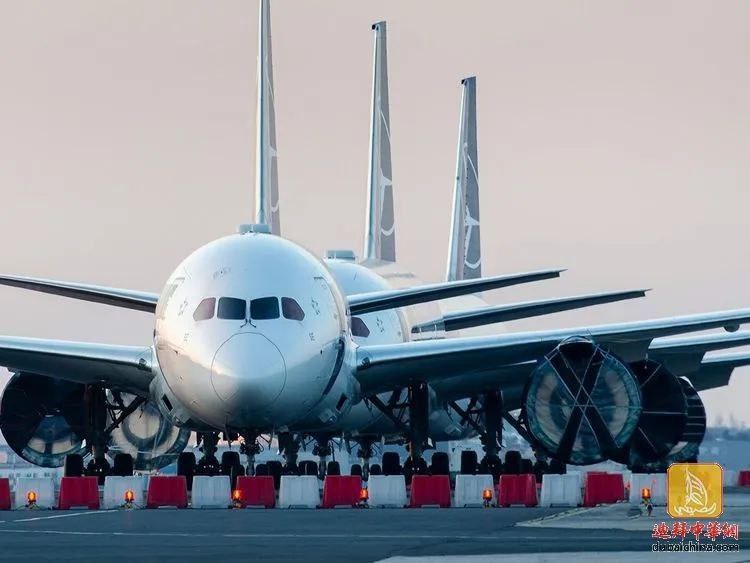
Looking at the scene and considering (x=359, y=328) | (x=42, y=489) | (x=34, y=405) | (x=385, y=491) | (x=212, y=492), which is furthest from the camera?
(x=34, y=405)

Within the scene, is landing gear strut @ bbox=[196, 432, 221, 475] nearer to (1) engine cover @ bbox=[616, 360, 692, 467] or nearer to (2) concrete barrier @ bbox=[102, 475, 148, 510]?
(2) concrete barrier @ bbox=[102, 475, 148, 510]

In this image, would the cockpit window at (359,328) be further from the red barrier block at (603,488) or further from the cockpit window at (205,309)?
the red barrier block at (603,488)

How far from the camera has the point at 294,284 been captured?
32656mm

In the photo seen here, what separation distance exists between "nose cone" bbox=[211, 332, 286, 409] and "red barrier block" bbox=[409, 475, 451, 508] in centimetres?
303

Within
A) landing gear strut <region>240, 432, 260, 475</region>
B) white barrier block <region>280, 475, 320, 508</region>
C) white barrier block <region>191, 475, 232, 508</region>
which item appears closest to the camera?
white barrier block <region>191, 475, 232, 508</region>

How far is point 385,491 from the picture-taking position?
1248 inches

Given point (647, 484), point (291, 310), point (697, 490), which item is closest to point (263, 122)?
point (291, 310)

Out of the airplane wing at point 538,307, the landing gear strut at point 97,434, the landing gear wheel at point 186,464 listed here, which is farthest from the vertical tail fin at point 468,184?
the landing gear strut at point 97,434

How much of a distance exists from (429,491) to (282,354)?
3587 mm

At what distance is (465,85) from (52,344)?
3675 cm

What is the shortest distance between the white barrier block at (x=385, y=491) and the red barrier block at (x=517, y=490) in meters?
1.76

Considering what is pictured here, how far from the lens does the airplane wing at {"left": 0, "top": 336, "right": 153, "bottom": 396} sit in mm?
34781

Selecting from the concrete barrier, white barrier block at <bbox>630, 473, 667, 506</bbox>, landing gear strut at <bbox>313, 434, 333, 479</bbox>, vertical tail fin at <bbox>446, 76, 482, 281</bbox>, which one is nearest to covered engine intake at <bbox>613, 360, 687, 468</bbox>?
white barrier block at <bbox>630, 473, 667, 506</bbox>

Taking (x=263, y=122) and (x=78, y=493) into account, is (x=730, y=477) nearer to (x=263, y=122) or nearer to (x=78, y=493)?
(x=263, y=122)
